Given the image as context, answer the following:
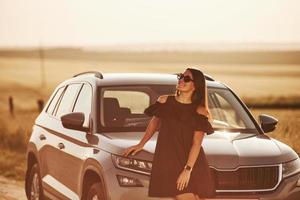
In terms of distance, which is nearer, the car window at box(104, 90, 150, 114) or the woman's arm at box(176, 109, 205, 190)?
the woman's arm at box(176, 109, 205, 190)

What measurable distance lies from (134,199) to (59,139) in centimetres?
240

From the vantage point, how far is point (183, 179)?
6.74 meters

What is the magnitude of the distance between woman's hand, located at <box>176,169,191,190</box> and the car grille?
2.99ft

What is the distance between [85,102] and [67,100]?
0.85 m

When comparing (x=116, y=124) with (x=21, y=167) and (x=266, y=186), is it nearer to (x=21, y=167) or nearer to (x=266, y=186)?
(x=266, y=186)

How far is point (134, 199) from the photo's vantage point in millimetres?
7469

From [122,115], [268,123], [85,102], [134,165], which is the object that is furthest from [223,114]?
[134,165]

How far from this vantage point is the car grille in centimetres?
766

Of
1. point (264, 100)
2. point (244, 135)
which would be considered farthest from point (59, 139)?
point (264, 100)

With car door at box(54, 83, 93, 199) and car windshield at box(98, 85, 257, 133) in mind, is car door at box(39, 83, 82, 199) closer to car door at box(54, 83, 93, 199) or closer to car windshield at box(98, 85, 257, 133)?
car door at box(54, 83, 93, 199)

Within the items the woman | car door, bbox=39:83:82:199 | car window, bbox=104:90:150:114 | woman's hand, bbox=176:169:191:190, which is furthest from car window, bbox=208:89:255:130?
car window, bbox=104:90:150:114

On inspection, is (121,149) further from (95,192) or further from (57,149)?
(57,149)

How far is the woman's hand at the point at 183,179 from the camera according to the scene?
22.1 ft

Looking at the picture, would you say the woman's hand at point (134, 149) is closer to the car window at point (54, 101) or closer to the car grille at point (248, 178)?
the car grille at point (248, 178)
